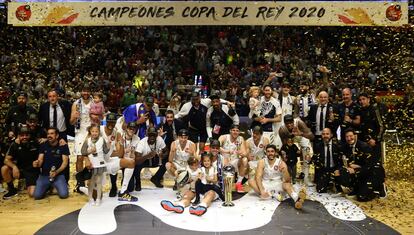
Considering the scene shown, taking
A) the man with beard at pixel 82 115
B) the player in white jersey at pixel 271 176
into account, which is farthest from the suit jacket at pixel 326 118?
the man with beard at pixel 82 115

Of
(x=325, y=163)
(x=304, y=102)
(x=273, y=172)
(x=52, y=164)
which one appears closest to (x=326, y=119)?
(x=325, y=163)

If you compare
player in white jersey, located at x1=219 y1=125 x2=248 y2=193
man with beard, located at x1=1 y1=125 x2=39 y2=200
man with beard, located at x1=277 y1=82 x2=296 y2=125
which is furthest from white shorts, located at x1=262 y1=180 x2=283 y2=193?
man with beard, located at x1=1 y1=125 x2=39 y2=200

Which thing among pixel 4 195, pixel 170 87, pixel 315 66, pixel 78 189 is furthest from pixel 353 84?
pixel 4 195

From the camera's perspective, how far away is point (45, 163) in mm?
7113

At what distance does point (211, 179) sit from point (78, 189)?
2.23 m

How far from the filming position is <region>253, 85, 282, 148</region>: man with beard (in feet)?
26.0

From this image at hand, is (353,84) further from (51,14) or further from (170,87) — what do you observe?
(51,14)

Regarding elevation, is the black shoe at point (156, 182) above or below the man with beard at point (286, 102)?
below

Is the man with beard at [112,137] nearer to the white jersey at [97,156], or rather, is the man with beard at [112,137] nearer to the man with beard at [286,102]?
the white jersey at [97,156]

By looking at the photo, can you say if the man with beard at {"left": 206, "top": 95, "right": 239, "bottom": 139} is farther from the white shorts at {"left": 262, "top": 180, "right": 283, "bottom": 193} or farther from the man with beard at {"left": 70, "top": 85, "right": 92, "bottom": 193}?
the man with beard at {"left": 70, "top": 85, "right": 92, "bottom": 193}

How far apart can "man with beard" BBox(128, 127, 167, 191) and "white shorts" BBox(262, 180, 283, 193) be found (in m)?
1.79

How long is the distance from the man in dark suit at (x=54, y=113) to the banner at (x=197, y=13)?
17.9ft

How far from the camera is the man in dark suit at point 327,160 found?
7176 millimetres

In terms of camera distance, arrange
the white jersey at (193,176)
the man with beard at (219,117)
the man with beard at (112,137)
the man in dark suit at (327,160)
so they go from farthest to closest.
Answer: the man with beard at (219,117), the man in dark suit at (327,160), the man with beard at (112,137), the white jersey at (193,176)
